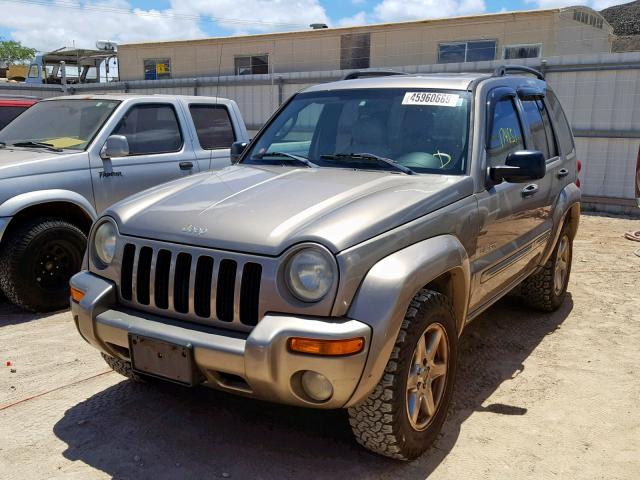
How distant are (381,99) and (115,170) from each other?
8.71 feet

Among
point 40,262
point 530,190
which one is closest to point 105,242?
point 40,262

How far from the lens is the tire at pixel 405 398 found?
8.95 ft

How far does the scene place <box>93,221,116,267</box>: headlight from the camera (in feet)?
10.4

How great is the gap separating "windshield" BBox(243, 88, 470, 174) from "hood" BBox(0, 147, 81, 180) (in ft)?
5.99

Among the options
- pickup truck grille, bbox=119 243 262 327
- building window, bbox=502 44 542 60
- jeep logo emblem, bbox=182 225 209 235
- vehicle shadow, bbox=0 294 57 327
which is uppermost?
building window, bbox=502 44 542 60

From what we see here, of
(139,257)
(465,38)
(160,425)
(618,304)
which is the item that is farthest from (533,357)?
(465,38)

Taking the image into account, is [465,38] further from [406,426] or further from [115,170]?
[406,426]

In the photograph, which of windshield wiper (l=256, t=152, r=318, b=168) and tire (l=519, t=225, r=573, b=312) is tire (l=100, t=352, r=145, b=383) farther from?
tire (l=519, t=225, r=573, b=312)

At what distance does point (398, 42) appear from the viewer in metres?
18.0

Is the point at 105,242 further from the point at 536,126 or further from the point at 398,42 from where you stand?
the point at 398,42

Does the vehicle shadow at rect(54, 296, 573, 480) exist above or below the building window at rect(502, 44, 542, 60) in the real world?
below

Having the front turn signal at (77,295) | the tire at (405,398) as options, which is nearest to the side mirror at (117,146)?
the front turn signal at (77,295)

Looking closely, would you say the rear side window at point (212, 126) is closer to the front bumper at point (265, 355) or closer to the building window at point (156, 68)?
the front bumper at point (265, 355)

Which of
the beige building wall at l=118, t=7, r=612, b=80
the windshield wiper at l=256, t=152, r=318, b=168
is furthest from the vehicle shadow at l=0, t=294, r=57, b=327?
the beige building wall at l=118, t=7, r=612, b=80
